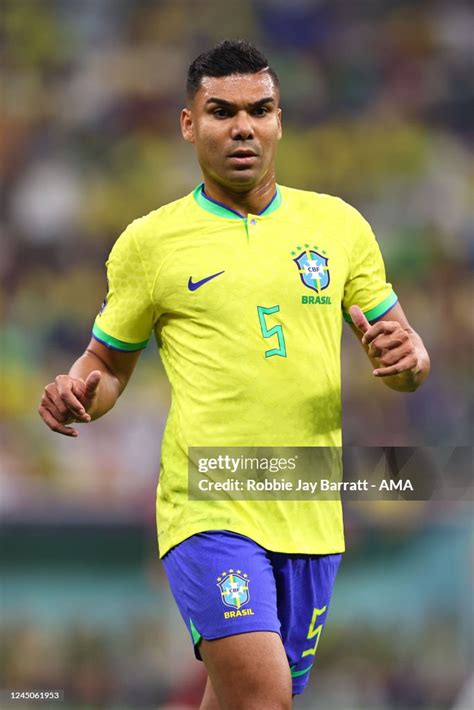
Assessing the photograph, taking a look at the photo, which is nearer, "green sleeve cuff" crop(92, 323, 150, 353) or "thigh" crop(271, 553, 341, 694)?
"thigh" crop(271, 553, 341, 694)

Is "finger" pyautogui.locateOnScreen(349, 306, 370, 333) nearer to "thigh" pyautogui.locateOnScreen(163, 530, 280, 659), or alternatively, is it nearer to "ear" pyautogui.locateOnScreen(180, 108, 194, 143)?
"thigh" pyautogui.locateOnScreen(163, 530, 280, 659)

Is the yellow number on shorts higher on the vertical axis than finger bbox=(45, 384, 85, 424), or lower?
lower

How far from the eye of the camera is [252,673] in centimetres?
371

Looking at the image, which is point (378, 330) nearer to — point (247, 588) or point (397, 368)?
point (397, 368)

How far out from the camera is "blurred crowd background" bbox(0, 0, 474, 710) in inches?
320

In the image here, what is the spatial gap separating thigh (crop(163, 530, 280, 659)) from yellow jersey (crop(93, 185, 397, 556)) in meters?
0.05

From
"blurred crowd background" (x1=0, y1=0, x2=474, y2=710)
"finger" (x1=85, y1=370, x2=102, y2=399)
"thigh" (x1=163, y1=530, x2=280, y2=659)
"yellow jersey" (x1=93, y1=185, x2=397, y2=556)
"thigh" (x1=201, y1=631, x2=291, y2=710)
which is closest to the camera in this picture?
"thigh" (x1=201, y1=631, x2=291, y2=710)

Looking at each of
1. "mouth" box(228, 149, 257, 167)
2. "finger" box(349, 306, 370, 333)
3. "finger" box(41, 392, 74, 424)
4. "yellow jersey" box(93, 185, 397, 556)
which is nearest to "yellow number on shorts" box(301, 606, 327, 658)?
"yellow jersey" box(93, 185, 397, 556)

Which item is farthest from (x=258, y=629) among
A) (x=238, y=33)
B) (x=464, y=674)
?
(x=238, y=33)

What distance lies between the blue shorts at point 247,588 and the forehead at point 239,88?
1.47m

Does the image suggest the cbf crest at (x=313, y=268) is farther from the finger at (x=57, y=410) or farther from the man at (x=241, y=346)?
the finger at (x=57, y=410)

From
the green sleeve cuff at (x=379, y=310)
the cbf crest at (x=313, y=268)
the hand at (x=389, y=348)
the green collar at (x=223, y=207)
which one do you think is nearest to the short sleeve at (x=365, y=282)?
the green sleeve cuff at (x=379, y=310)

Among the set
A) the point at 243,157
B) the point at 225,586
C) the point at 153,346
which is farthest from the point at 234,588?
the point at 153,346

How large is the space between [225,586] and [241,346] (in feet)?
2.59
